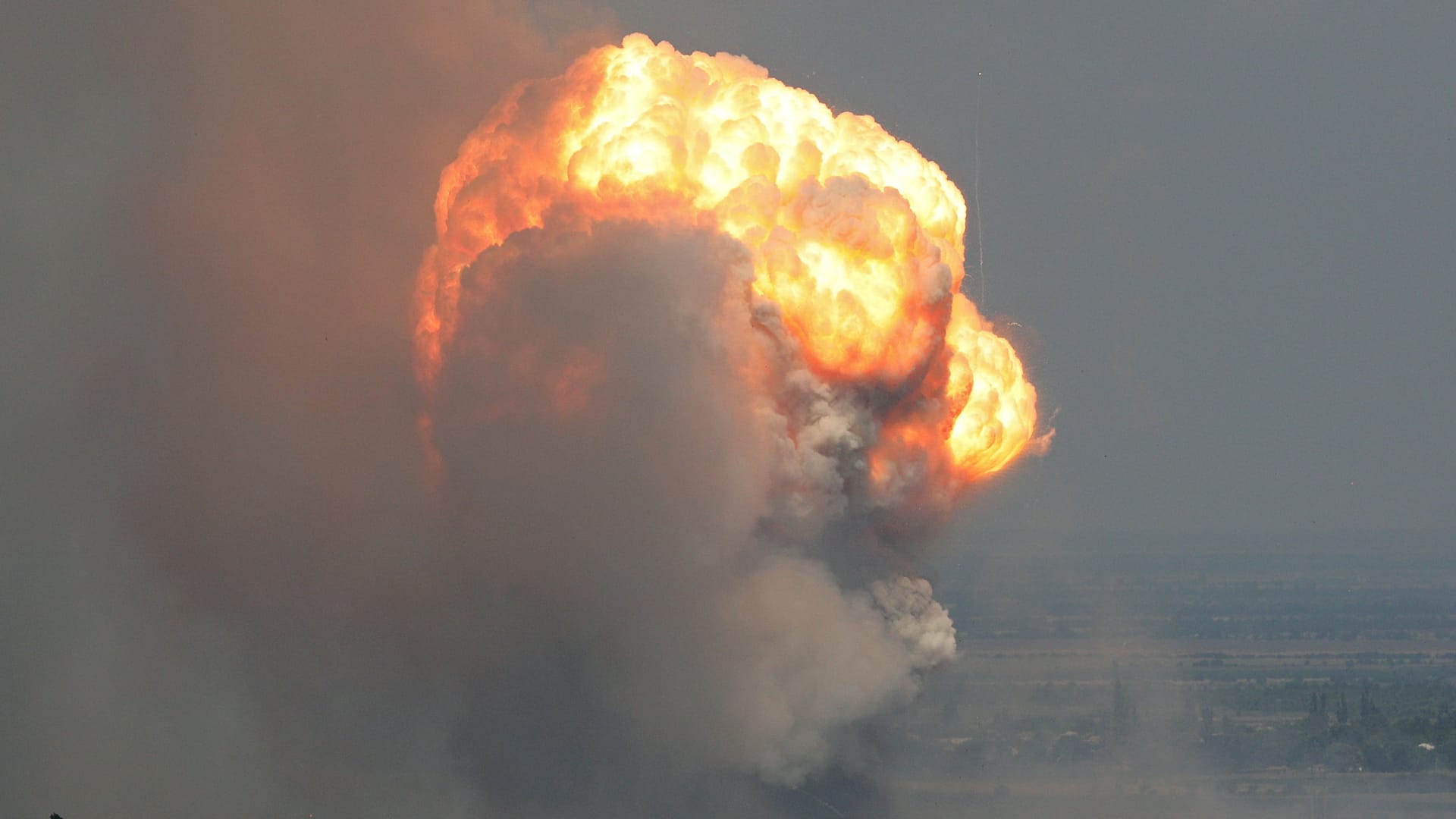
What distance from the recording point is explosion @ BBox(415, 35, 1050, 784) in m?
53.9

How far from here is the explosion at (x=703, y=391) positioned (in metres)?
53.9

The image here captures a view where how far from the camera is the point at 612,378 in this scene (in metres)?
54.9

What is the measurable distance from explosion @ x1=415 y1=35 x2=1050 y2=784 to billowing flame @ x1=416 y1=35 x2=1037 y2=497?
0.08 m

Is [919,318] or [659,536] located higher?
[919,318]

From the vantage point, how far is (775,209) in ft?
179

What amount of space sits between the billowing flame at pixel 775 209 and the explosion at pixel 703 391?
0.26 feet

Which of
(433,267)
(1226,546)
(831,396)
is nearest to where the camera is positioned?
(831,396)

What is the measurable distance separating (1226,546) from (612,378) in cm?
11911

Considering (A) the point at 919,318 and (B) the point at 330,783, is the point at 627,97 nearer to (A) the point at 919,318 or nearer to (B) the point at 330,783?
(A) the point at 919,318

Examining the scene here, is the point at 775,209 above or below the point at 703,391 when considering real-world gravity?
above

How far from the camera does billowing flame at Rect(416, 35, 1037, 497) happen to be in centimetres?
5403

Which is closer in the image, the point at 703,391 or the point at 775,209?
the point at 703,391

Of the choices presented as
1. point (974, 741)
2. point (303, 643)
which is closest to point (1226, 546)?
point (974, 741)

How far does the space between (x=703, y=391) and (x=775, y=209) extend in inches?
196
